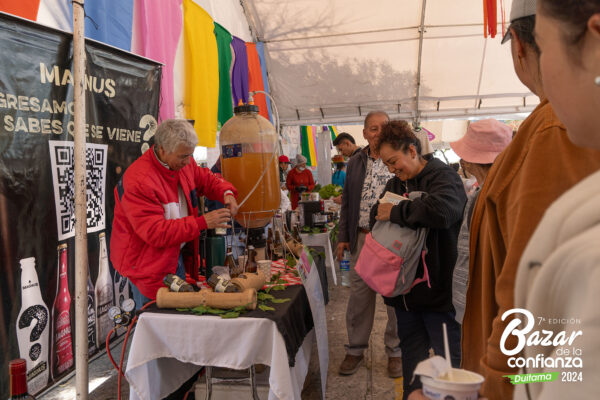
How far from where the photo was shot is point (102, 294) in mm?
2951

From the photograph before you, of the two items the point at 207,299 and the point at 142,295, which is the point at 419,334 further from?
the point at 142,295

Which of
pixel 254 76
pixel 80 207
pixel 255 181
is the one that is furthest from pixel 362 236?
pixel 254 76

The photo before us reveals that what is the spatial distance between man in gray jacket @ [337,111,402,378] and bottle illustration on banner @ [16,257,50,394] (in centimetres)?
209

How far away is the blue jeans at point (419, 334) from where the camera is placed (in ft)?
7.18

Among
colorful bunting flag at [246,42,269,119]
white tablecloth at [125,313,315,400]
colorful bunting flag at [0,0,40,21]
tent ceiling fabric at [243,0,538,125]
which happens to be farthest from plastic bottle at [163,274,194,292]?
tent ceiling fabric at [243,0,538,125]

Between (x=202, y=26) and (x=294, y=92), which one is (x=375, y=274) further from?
(x=294, y=92)

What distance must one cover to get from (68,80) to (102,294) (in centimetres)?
142

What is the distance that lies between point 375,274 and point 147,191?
4.30 feet

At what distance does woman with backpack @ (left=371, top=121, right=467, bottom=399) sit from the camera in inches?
84.6

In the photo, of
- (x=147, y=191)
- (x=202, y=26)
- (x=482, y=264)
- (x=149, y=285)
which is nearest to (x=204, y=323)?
(x=149, y=285)

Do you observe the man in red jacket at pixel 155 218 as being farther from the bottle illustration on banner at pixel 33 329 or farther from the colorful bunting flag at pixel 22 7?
the colorful bunting flag at pixel 22 7

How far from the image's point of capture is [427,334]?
231 cm

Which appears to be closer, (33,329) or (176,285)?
(176,285)

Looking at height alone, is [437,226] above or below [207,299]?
above
